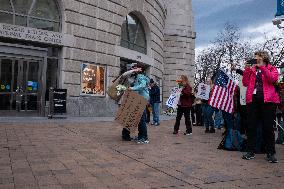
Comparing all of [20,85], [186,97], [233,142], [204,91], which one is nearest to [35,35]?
[20,85]

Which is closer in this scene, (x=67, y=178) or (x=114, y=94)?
(x=67, y=178)

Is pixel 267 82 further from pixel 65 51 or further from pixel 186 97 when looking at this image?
pixel 65 51

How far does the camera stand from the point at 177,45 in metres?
31.6

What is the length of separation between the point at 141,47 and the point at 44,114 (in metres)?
9.19

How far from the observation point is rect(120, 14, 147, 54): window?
69.6 ft

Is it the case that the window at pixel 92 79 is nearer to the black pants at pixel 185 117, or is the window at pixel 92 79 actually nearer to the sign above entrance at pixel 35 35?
the sign above entrance at pixel 35 35

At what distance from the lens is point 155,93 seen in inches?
595

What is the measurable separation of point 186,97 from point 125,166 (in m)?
5.78

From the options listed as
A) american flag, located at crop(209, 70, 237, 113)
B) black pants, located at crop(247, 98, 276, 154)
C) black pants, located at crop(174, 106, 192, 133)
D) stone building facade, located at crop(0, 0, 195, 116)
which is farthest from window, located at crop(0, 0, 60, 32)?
black pants, located at crop(247, 98, 276, 154)

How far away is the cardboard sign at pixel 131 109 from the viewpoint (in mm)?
8359

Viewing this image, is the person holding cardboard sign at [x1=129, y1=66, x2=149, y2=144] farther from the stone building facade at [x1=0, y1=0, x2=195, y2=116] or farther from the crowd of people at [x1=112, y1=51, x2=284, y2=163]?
the stone building facade at [x1=0, y1=0, x2=195, y2=116]

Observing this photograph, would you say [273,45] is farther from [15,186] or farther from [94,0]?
[15,186]

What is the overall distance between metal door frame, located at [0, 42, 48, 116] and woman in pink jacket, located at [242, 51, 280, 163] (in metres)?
11.8

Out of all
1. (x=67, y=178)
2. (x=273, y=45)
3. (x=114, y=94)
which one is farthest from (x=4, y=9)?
(x=273, y=45)
